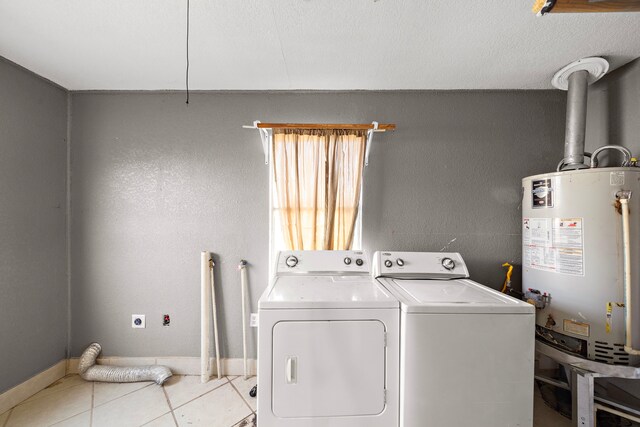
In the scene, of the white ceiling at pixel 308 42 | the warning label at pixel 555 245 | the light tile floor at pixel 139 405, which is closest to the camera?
the white ceiling at pixel 308 42

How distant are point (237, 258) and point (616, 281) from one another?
252 cm

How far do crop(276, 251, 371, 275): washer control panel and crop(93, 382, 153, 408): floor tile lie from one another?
1467mm

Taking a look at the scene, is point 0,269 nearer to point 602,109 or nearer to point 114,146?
point 114,146

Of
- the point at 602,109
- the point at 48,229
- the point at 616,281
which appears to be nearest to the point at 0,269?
the point at 48,229

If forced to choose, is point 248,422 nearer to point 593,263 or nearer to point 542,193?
point 593,263

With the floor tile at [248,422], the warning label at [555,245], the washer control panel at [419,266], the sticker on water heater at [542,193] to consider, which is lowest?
the floor tile at [248,422]

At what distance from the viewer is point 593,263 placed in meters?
1.46

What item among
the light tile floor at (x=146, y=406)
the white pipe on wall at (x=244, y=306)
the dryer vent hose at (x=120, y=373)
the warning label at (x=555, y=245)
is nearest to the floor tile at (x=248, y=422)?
the light tile floor at (x=146, y=406)

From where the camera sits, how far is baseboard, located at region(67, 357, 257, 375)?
206 cm

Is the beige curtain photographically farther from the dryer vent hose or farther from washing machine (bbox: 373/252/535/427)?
the dryer vent hose

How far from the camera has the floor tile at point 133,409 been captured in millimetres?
1603

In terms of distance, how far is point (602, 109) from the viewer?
73.5 inches

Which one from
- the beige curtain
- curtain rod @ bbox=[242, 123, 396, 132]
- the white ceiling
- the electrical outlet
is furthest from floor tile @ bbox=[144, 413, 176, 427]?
the white ceiling

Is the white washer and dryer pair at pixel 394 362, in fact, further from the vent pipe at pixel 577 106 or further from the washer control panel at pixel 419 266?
the vent pipe at pixel 577 106
